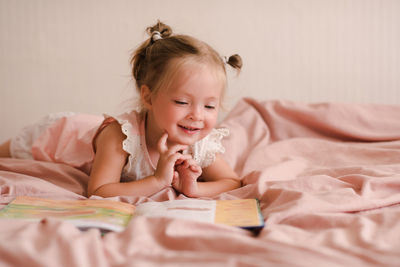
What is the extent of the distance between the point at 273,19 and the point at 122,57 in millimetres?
723

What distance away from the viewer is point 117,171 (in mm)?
1154

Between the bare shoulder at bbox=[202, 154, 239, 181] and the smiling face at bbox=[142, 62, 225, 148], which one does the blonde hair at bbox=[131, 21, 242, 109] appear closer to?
the smiling face at bbox=[142, 62, 225, 148]

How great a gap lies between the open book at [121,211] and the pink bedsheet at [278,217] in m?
0.04

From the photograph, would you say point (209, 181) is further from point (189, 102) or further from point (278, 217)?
point (278, 217)

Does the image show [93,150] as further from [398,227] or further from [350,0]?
[350,0]

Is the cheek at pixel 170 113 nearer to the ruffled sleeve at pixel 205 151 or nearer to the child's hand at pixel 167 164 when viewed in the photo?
the child's hand at pixel 167 164

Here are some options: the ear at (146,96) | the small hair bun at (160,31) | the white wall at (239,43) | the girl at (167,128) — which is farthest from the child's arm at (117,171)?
the white wall at (239,43)

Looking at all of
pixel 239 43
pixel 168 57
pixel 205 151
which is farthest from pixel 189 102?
pixel 239 43

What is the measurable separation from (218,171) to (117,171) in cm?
30

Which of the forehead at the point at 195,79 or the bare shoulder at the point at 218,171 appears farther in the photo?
the bare shoulder at the point at 218,171

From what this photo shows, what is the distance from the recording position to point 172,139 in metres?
1.15

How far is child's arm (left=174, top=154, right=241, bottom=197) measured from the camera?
1.08 metres

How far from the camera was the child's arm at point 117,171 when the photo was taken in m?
1.07

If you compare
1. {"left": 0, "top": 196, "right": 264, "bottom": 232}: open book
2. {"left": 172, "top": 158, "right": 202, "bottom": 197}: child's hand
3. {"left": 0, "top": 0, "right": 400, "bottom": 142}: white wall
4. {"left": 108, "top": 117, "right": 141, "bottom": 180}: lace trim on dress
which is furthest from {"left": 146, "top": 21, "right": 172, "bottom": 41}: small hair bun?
{"left": 0, "top": 0, "right": 400, "bottom": 142}: white wall
